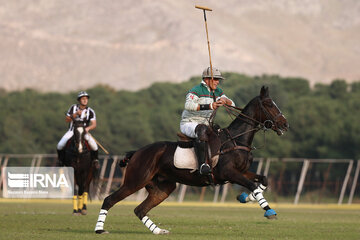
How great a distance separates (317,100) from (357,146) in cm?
1568

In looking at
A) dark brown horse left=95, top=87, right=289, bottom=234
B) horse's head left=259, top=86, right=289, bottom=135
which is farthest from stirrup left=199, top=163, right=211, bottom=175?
horse's head left=259, top=86, right=289, bottom=135

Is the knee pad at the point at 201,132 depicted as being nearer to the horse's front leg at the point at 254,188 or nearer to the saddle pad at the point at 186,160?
the saddle pad at the point at 186,160

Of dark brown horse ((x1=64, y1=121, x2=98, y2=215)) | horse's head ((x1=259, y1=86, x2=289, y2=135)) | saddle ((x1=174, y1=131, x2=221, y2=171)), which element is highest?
horse's head ((x1=259, y1=86, x2=289, y2=135))

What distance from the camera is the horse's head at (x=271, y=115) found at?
707 inches

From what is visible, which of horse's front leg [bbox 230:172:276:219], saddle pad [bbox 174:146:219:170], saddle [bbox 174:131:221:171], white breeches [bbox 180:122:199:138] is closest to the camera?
horse's front leg [bbox 230:172:276:219]

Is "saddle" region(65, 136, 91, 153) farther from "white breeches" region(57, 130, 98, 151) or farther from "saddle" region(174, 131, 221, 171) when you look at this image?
"saddle" region(174, 131, 221, 171)

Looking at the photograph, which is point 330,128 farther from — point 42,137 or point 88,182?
point 88,182

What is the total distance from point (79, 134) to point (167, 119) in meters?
70.3

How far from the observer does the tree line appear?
80.6m

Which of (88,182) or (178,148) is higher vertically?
(178,148)

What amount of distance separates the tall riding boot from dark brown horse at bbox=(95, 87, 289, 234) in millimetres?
261

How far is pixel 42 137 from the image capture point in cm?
9125

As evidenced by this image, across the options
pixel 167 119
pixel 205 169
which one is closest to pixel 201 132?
pixel 205 169

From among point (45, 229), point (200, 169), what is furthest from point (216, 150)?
point (45, 229)
